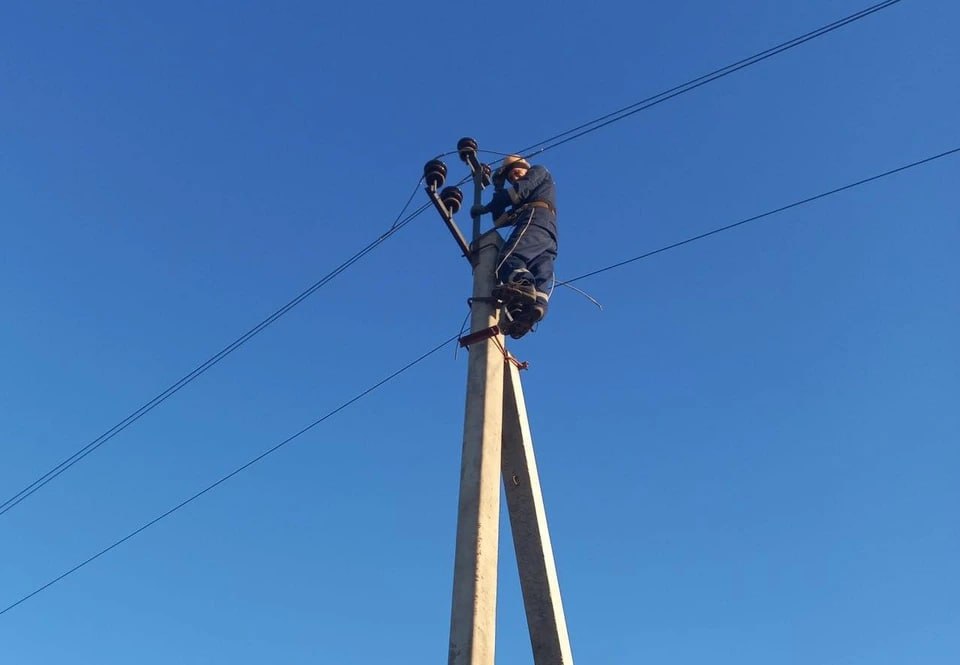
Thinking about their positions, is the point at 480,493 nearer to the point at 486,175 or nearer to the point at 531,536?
the point at 531,536

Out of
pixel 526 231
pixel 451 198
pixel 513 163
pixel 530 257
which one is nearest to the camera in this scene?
pixel 530 257

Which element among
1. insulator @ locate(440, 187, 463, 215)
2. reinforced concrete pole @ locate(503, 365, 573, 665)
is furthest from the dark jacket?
reinforced concrete pole @ locate(503, 365, 573, 665)

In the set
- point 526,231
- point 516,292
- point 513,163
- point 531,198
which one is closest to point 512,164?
point 513,163

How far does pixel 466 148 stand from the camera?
6188 millimetres

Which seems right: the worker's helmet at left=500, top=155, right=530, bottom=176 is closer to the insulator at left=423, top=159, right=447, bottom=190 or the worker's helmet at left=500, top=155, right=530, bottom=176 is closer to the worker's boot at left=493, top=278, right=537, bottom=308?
the insulator at left=423, top=159, right=447, bottom=190

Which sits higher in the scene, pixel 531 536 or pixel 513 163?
pixel 513 163

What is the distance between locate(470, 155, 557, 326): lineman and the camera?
18.0 ft

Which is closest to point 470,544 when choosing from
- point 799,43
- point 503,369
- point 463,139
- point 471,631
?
point 471,631

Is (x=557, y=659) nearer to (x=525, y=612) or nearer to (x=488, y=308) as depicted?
(x=525, y=612)

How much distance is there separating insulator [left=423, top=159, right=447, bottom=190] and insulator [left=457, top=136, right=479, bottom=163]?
0.57ft

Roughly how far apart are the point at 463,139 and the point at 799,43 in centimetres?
281

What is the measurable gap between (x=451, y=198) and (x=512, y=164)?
24.5 inches

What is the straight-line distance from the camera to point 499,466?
489cm

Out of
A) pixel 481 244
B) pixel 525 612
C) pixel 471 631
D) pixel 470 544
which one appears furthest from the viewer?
pixel 481 244
